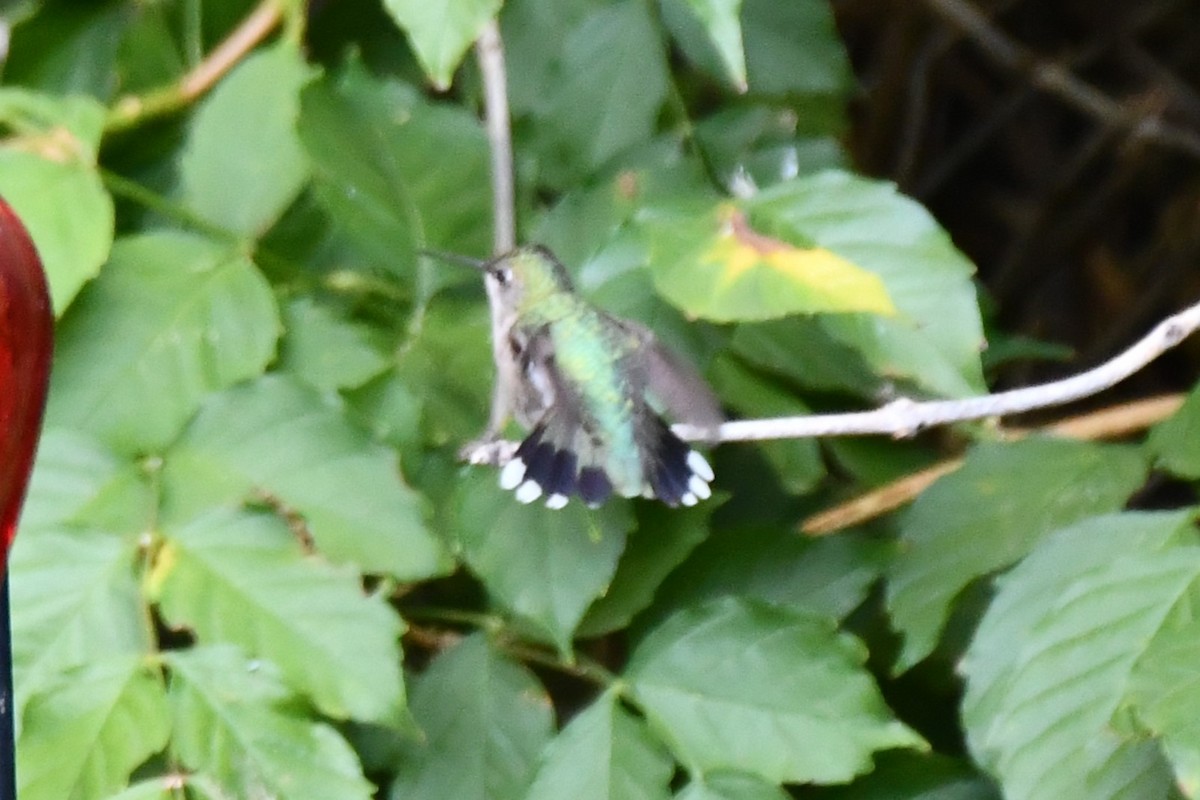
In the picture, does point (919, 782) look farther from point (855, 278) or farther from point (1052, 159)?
point (1052, 159)

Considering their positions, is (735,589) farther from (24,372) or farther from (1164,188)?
(1164,188)

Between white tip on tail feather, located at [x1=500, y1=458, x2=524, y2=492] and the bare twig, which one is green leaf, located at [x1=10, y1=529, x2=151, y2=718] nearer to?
white tip on tail feather, located at [x1=500, y1=458, x2=524, y2=492]

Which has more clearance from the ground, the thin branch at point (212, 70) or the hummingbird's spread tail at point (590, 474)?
the thin branch at point (212, 70)

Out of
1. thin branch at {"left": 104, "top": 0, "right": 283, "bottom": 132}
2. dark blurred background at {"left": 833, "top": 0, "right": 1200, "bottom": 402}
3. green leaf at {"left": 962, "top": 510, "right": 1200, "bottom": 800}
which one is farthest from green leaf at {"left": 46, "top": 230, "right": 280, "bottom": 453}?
dark blurred background at {"left": 833, "top": 0, "right": 1200, "bottom": 402}

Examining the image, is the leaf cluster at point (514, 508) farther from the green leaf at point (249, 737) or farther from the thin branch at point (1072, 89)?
the thin branch at point (1072, 89)

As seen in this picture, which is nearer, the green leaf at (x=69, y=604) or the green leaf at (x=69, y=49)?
the green leaf at (x=69, y=604)

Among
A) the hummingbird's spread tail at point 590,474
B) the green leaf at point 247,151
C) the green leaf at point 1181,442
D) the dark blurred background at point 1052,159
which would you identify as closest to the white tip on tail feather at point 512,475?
the hummingbird's spread tail at point 590,474

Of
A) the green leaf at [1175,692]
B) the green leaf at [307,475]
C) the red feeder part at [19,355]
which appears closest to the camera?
the red feeder part at [19,355]

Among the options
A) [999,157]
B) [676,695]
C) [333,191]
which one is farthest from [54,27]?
[999,157]
